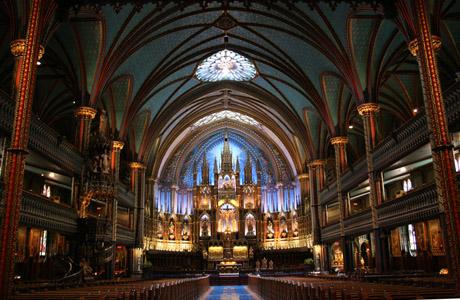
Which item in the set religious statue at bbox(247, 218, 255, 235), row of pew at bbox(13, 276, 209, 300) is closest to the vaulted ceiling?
religious statue at bbox(247, 218, 255, 235)

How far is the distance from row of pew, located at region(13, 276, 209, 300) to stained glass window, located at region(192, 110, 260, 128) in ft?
75.5

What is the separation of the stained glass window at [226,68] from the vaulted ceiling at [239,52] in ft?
2.60

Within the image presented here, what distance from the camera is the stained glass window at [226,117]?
42.0 meters

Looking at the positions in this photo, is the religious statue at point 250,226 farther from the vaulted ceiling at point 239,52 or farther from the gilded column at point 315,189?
the gilded column at point 315,189

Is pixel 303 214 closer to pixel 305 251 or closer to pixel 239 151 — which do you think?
pixel 305 251

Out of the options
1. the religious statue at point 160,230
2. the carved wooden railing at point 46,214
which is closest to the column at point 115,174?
the carved wooden railing at point 46,214

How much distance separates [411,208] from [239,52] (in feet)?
56.0

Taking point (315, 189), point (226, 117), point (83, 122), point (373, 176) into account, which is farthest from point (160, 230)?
point (373, 176)

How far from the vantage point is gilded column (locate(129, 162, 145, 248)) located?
31.7 metres

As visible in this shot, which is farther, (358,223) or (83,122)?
(358,223)

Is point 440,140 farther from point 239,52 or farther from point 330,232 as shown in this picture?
point 239,52

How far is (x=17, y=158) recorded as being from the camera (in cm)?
1288

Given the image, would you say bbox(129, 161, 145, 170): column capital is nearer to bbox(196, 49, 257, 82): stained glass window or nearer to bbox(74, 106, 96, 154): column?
bbox(196, 49, 257, 82): stained glass window

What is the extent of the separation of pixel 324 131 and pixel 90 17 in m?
19.9
